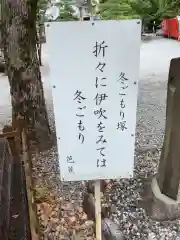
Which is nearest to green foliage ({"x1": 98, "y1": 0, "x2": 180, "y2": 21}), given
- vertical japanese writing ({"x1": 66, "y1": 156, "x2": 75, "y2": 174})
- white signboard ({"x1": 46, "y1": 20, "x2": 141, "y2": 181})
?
white signboard ({"x1": 46, "y1": 20, "x2": 141, "y2": 181})

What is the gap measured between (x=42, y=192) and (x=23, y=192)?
2.36 ft

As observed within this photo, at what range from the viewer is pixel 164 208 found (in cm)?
283

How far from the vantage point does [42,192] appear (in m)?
3.20

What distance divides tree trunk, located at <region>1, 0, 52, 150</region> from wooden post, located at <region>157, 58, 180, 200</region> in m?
1.49

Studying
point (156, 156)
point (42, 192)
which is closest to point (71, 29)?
point (42, 192)

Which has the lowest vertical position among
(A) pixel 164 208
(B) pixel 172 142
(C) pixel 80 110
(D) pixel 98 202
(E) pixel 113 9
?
(A) pixel 164 208

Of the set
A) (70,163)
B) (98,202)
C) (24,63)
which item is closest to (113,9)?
(70,163)

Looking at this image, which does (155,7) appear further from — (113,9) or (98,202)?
(98,202)

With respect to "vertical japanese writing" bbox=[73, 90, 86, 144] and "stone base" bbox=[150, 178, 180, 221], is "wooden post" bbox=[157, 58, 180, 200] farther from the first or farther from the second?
"vertical japanese writing" bbox=[73, 90, 86, 144]

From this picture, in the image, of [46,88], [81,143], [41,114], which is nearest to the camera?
[81,143]

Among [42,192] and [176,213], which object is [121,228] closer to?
[176,213]

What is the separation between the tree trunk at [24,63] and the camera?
3570mm

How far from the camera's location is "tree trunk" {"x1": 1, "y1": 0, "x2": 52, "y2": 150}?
357 cm

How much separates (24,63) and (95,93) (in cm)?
203
